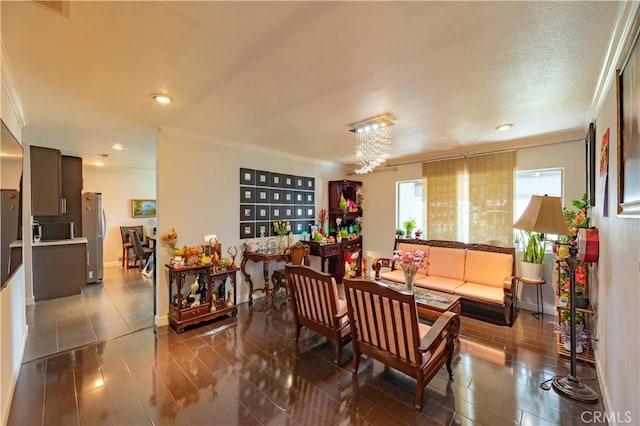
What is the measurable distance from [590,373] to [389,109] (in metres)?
3.05

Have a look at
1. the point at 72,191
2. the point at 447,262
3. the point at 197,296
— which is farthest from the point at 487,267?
the point at 72,191

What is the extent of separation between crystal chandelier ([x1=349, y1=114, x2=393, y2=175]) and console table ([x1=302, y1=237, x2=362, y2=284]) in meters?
1.85

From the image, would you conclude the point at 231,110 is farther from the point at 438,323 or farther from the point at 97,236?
the point at 97,236

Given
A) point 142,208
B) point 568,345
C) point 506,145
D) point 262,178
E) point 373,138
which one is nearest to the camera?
point 568,345

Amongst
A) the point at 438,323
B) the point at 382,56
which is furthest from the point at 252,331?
the point at 382,56

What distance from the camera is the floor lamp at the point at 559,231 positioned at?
214 cm

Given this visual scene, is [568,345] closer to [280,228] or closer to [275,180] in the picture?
[280,228]

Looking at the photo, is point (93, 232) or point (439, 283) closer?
point (439, 283)

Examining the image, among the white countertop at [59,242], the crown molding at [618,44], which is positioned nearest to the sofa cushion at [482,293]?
the crown molding at [618,44]

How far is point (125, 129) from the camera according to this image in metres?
3.46

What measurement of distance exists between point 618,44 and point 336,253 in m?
4.37

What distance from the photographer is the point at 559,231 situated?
2.23 meters

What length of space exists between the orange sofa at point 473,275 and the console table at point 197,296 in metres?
2.40

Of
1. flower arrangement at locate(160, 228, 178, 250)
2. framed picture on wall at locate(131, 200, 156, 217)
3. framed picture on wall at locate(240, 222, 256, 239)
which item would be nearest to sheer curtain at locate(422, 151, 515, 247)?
framed picture on wall at locate(240, 222, 256, 239)
